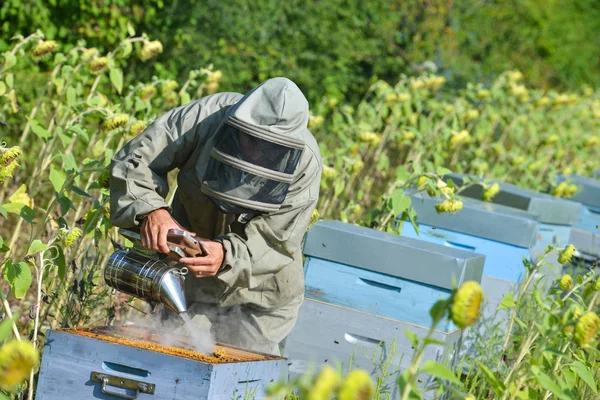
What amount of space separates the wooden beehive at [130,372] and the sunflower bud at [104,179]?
86 cm

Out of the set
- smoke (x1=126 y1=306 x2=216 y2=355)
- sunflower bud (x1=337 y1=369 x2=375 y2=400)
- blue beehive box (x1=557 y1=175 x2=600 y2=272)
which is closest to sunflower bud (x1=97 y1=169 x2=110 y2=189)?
smoke (x1=126 y1=306 x2=216 y2=355)

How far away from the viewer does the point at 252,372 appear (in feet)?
9.46

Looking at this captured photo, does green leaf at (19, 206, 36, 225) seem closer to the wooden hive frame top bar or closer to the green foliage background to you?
the wooden hive frame top bar

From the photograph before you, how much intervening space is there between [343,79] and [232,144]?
659cm

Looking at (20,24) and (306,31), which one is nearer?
(20,24)

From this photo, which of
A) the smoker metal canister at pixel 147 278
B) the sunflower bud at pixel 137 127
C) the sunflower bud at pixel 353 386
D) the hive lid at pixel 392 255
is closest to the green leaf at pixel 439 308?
the sunflower bud at pixel 353 386

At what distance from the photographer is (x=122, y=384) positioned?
2.76m

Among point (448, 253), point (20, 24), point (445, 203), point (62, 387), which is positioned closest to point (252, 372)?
point (62, 387)

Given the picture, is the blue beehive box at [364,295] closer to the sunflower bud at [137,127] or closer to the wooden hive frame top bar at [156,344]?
the wooden hive frame top bar at [156,344]

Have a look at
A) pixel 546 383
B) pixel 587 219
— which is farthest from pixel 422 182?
pixel 546 383

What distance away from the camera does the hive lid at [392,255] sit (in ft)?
A: 11.8

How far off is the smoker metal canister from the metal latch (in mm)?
399

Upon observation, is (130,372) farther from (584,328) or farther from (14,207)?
(584,328)

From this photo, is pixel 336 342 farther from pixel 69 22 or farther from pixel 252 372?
pixel 69 22
